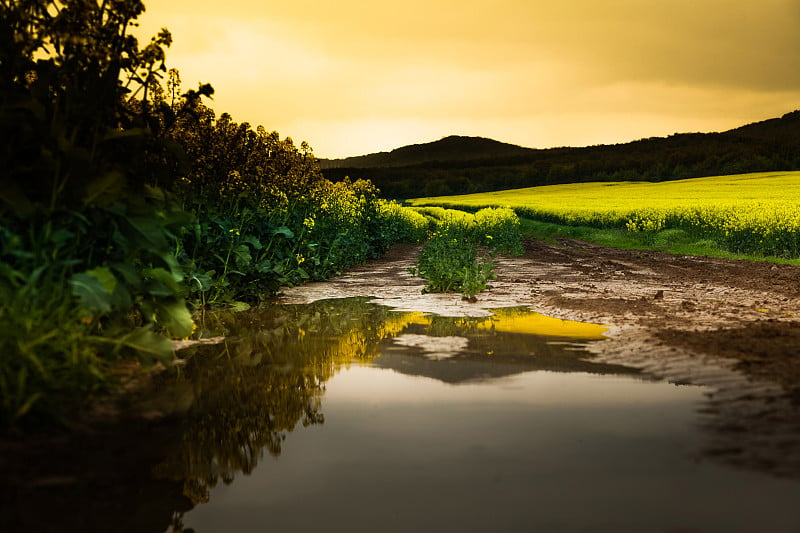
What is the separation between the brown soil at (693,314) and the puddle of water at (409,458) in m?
0.31

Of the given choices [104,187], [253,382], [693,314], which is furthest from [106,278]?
[693,314]

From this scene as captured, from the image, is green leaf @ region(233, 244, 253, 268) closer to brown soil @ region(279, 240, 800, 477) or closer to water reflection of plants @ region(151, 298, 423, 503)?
water reflection of plants @ region(151, 298, 423, 503)

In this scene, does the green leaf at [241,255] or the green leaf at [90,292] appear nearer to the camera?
the green leaf at [90,292]

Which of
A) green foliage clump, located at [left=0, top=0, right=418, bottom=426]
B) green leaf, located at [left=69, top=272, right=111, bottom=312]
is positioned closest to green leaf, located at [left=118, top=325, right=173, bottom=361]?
green foliage clump, located at [left=0, top=0, right=418, bottom=426]

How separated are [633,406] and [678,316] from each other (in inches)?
198

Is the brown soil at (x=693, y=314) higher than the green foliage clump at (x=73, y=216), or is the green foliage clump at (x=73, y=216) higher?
the green foliage clump at (x=73, y=216)

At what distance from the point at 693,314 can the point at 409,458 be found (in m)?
7.26

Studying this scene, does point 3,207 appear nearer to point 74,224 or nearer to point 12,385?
point 74,224

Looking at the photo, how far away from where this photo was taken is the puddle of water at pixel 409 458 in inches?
145

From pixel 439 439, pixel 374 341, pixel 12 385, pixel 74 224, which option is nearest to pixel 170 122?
pixel 74 224

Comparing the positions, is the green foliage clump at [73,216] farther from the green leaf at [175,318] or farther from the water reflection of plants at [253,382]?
the water reflection of plants at [253,382]

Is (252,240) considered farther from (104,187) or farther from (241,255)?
(104,187)

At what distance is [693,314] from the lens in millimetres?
10570

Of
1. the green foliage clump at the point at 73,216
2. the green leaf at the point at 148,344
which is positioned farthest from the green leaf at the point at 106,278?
the green leaf at the point at 148,344
